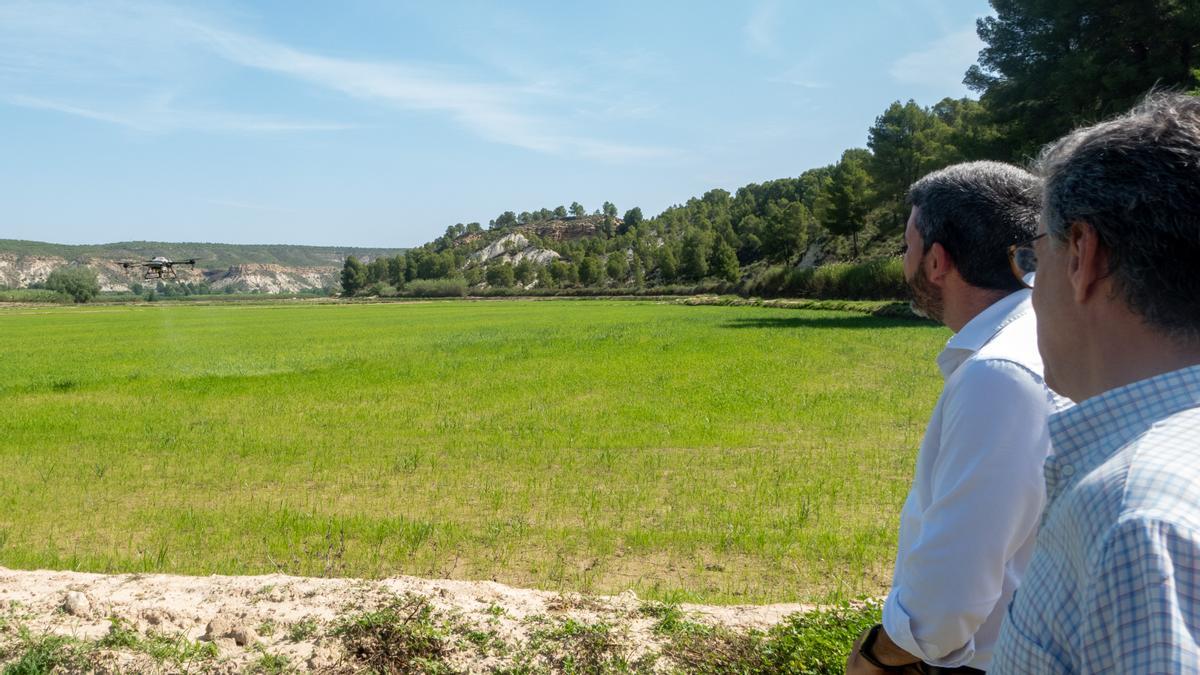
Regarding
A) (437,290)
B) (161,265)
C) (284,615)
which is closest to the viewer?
(284,615)

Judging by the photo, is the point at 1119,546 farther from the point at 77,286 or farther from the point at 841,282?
the point at 77,286

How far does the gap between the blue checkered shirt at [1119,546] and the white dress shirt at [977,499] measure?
74 cm

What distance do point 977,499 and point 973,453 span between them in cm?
12

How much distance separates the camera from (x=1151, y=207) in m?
1.39

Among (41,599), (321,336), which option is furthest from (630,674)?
(321,336)

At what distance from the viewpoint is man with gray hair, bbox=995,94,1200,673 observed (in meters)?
1.10

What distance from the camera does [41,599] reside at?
5445 millimetres

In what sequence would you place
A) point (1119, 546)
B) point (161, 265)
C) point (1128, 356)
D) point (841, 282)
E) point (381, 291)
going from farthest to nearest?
point (381, 291), point (841, 282), point (161, 265), point (1128, 356), point (1119, 546)

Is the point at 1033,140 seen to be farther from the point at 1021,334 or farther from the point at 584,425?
the point at 1021,334

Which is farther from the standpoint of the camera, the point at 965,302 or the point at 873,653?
the point at 965,302

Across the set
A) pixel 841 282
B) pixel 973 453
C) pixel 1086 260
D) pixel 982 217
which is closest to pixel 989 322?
pixel 982 217

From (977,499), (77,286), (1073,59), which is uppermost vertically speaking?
(1073,59)

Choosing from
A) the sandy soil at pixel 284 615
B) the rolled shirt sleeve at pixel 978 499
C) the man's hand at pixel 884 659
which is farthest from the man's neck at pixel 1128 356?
the sandy soil at pixel 284 615

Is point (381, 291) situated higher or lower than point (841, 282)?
lower
